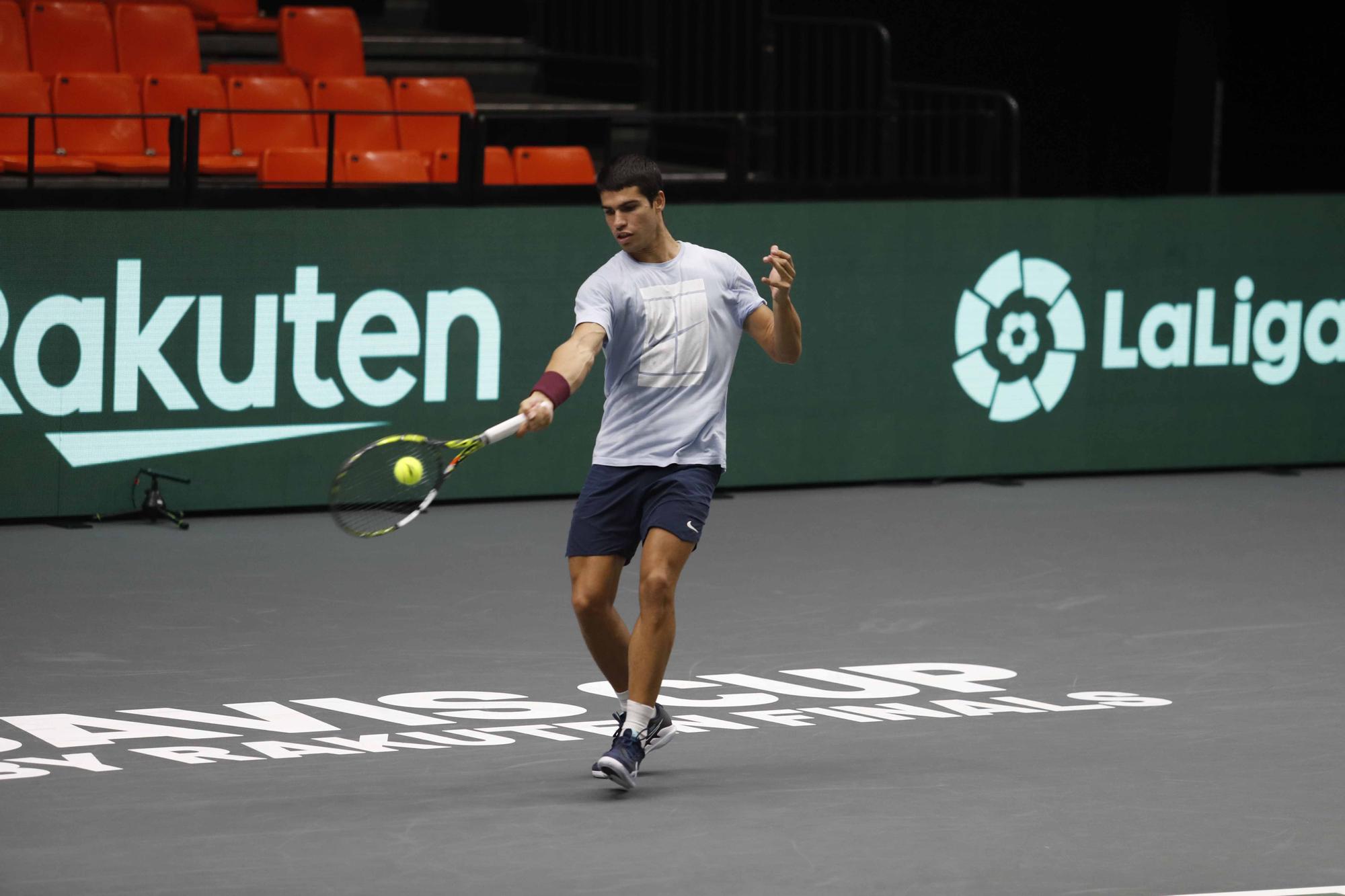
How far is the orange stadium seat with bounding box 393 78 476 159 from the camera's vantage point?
15.0 metres

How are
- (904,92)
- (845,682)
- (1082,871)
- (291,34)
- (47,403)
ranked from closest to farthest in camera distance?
(1082,871) < (845,682) < (47,403) < (291,34) < (904,92)

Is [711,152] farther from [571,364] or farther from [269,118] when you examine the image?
[571,364]

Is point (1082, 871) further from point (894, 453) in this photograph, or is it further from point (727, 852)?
point (894, 453)

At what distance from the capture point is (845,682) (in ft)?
29.9

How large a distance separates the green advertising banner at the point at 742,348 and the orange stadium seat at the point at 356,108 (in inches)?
81.5

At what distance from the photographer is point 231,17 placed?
17.0m

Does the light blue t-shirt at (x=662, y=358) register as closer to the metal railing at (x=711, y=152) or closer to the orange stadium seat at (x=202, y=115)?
the metal railing at (x=711, y=152)

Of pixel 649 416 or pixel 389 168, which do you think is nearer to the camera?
pixel 649 416

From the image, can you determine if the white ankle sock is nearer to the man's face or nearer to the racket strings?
the racket strings

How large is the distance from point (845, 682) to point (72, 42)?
28.4 ft

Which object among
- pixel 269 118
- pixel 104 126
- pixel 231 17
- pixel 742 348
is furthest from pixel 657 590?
pixel 231 17

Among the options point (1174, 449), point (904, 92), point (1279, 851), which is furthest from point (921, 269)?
point (1279, 851)

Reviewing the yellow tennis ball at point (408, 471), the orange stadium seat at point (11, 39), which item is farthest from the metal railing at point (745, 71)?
the yellow tennis ball at point (408, 471)

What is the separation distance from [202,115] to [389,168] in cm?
145
